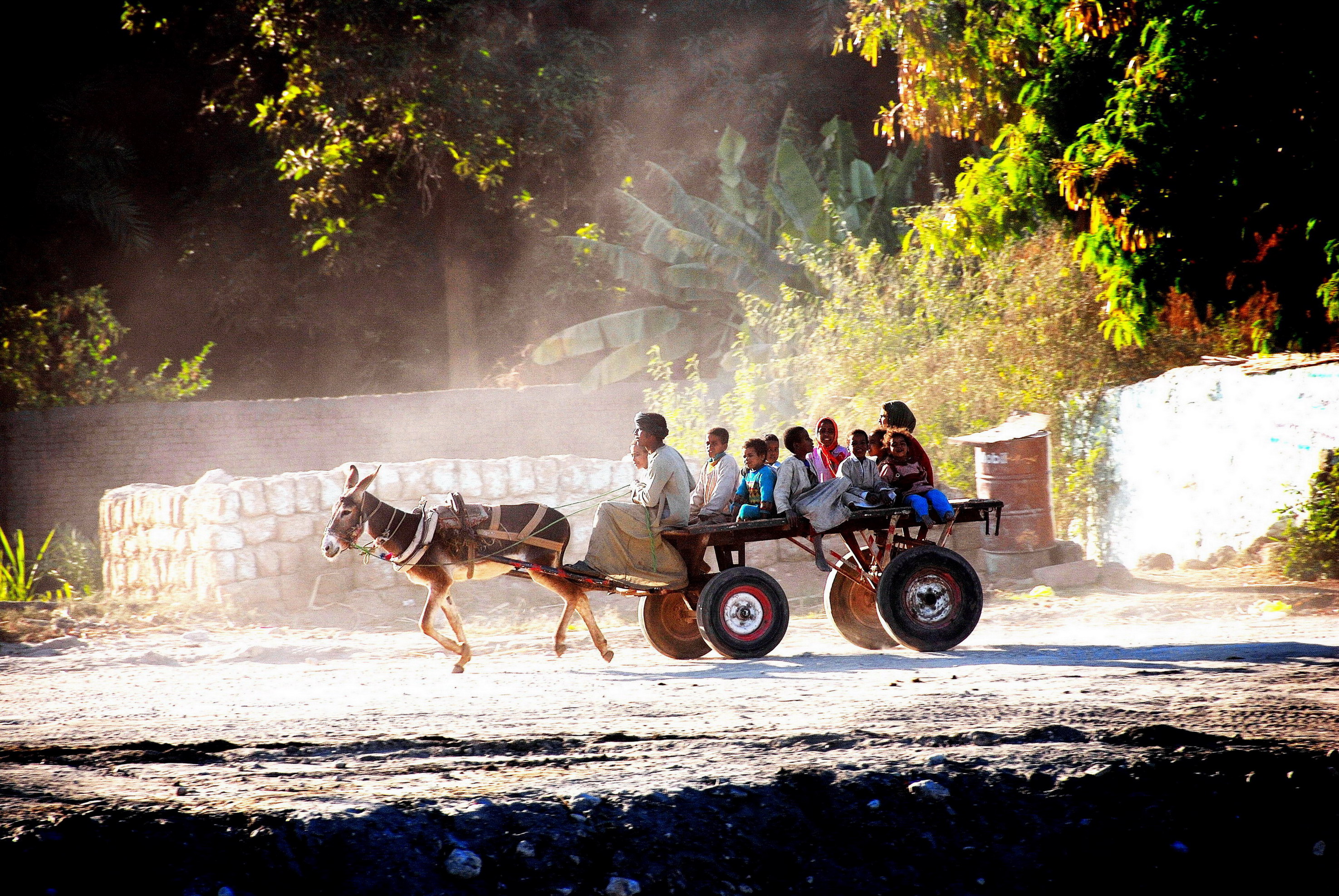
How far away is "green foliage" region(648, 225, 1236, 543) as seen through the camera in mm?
14180

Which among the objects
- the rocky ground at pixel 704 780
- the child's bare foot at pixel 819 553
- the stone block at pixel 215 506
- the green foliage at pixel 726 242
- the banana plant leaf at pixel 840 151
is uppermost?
the banana plant leaf at pixel 840 151

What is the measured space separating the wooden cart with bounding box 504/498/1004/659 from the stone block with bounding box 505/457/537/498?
4.42 metres

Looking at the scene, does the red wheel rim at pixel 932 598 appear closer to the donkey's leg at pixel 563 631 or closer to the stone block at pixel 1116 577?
the donkey's leg at pixel 563 631

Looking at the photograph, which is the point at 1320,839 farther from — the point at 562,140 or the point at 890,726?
the point at 562,140

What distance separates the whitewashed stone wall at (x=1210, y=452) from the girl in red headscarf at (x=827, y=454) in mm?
5088

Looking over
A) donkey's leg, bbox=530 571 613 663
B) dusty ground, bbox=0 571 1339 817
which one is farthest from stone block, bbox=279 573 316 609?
donkey's leg, bbox=530 571 613 663

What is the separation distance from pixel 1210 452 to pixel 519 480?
742 centimetres

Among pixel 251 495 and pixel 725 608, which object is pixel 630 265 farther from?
pixel 725 608

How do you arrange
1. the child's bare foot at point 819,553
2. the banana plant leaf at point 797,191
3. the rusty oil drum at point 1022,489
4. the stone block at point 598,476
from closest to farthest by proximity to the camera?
1. the child's bare foot at point 819,553
2. the rusty oil drum at point 1022,489
3. the stone block at point 598,476
4. the banana plant leaf at point 797,191

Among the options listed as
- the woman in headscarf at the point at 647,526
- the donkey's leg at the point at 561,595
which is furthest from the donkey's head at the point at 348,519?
the woman in headscarf at the point at 647,526

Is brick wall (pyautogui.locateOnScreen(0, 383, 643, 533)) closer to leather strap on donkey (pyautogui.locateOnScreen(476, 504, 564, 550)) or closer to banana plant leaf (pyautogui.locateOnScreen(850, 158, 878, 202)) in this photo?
banana plant leaf (pyautogui.locateOnScreen(850, 158, 878, 202))

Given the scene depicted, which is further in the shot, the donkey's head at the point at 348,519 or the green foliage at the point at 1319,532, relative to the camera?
the green foliage at the point at 1319,532

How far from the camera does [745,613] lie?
8.39m

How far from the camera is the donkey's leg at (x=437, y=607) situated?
8578 millimetres
